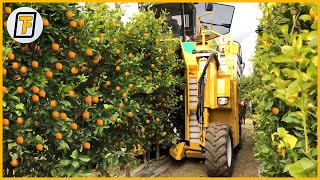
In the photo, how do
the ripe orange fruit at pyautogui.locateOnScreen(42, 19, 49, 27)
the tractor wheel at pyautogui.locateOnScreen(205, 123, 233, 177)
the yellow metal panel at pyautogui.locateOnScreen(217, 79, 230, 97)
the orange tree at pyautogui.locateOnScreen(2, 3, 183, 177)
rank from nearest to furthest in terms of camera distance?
the orange tree at pyautogui.locateOnScreen(2, 3, 183, 177), the ripe orange fruit at pyautogui.locateOnScreen(42, 19, 49, 27), the tractor wheel at pyautogui.locateOnScreen(205, 123, 233, 177), the yellow metal panel at pyautogui.locateOnScreen(217, 79, 230, 97)

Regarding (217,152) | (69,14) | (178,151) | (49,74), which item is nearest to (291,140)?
(49,74)

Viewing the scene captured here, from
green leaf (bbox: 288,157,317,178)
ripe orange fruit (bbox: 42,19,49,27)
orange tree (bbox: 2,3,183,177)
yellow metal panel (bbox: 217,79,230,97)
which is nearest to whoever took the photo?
green leaf (bbox: 288,157,317,178)

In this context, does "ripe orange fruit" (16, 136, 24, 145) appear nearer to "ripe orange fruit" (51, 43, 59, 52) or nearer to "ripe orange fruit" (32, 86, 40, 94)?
"ripe orange fruit" (32, 86, 40, 94)

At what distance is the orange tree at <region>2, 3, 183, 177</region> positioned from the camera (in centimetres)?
300

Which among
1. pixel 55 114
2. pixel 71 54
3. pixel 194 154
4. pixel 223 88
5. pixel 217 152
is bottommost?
pixel 194 154

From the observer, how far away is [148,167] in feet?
23.7

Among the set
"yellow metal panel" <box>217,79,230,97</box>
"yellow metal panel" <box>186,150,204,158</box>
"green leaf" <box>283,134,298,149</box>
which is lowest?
"yellow metal panel" <box>186,150,204,158</box>

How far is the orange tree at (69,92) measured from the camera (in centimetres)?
300

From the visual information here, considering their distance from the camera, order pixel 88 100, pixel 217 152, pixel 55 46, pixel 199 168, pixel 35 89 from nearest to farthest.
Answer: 1. pixel 35 89
2. pixel 55 46
3. pixel 88 100
4. pixel 217 152
5. pixel 199 168

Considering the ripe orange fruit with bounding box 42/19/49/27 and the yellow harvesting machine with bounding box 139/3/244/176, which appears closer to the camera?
the ripe orange fruit with bounding box 42/19/49/27

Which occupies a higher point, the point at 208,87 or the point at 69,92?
the point at 69,92

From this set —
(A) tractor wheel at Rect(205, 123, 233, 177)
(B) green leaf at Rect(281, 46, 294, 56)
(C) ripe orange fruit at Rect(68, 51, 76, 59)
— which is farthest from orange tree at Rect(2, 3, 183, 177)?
(B) green leaf at Rect(281, 46, 294, 56)

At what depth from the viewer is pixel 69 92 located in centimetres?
341

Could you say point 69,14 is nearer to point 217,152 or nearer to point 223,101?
point 217,152
